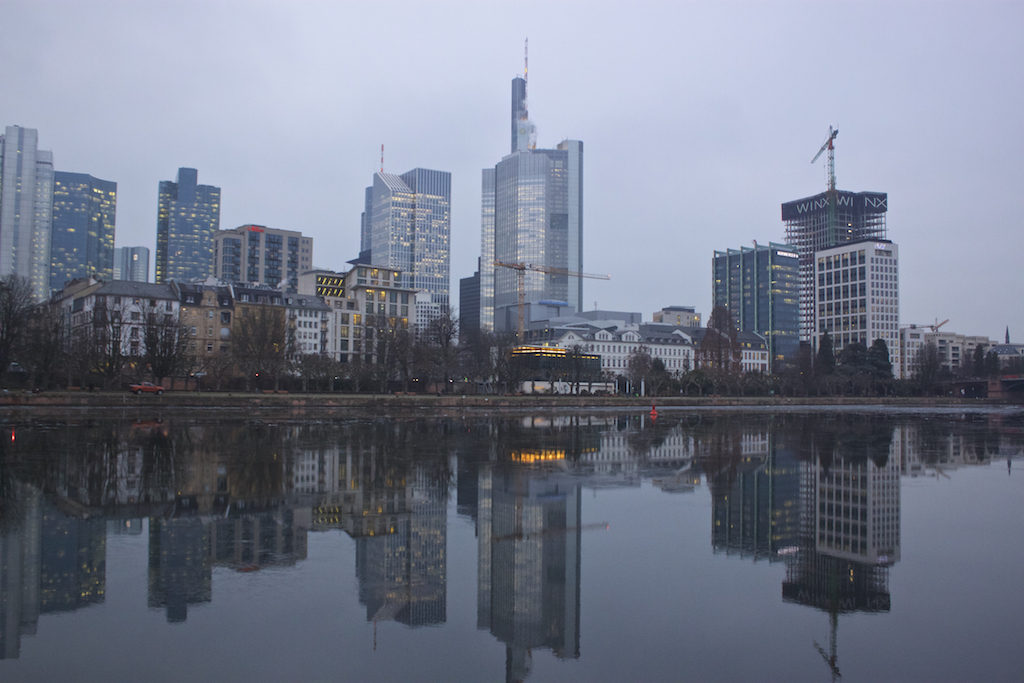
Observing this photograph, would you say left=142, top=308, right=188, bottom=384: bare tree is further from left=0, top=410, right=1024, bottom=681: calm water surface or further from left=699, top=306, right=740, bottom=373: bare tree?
left=699, top=306, right=740, bottom=373: bare tree

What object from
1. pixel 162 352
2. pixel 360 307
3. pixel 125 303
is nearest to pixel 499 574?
pixel 162 352

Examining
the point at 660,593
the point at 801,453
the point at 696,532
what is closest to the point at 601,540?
the point at 696,532

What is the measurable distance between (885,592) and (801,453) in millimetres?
21941

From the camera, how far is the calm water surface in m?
8.09

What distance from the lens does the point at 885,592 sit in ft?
35.3

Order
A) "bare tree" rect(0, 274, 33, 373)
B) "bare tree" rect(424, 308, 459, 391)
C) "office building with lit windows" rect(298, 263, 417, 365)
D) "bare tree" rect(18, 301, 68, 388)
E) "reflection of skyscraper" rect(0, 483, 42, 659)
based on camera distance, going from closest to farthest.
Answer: "reflection of skyscraper" rect(0, 483, 42, 659) → "bare tree" rect(0, 274, 33, 373) → "bare tree" rect(18, 301, 68, 388) → "bare tree" rect(424, 308, 459, 391) → "office building with lit windows" rect(298, 263, 417, 365)

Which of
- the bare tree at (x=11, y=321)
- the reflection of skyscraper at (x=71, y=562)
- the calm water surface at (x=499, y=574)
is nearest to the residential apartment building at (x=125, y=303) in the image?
the bare tree at (x=11, y=321)

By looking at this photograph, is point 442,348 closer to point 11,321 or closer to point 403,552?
point 11,321

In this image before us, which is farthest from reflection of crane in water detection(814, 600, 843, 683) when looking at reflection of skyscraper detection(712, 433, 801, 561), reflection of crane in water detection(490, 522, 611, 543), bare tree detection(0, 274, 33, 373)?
bare tree detection(0, 274, 33, 373)

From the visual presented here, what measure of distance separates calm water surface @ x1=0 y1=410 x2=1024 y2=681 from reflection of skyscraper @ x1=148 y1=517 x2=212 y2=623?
6 cm

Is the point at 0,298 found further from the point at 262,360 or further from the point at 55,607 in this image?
the point at 55,607

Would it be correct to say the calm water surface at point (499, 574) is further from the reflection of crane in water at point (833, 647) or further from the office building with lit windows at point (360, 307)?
the office building with lit windows at point (360, 307)

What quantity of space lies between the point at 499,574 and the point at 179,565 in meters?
4.90

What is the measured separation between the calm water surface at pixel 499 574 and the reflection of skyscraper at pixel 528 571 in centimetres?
5
